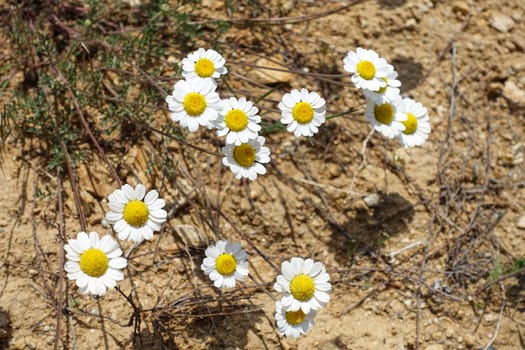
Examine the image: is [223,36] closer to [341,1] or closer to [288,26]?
[288,26]

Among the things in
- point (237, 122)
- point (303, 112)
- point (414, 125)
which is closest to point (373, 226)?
→ point (414, 125)

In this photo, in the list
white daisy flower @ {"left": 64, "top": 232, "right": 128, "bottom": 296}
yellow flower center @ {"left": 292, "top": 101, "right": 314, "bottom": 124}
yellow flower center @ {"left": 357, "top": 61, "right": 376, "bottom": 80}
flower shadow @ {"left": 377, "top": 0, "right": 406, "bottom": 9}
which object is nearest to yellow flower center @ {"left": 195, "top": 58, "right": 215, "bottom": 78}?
yellow flower center @ {"left": 292, "top": 101, "right": 314, "bottom": 124}

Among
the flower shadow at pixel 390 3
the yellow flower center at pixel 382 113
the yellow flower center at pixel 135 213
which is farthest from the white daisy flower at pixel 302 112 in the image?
the flower shadow at pixel 390 3

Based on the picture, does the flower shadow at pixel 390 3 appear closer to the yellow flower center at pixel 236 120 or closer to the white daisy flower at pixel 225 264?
the yellow flower center at pixel 236 120

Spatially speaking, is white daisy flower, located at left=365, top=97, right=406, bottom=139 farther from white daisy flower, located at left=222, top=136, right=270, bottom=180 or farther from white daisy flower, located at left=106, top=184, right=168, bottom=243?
white daisy flower, located at left=106, top=184, right=168, bottom=243

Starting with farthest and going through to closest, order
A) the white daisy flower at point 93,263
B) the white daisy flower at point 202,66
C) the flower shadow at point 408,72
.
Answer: the flower shadow at point 408,72, the white daisy flower at point 202,66, the white daisy flower at point 93,263
